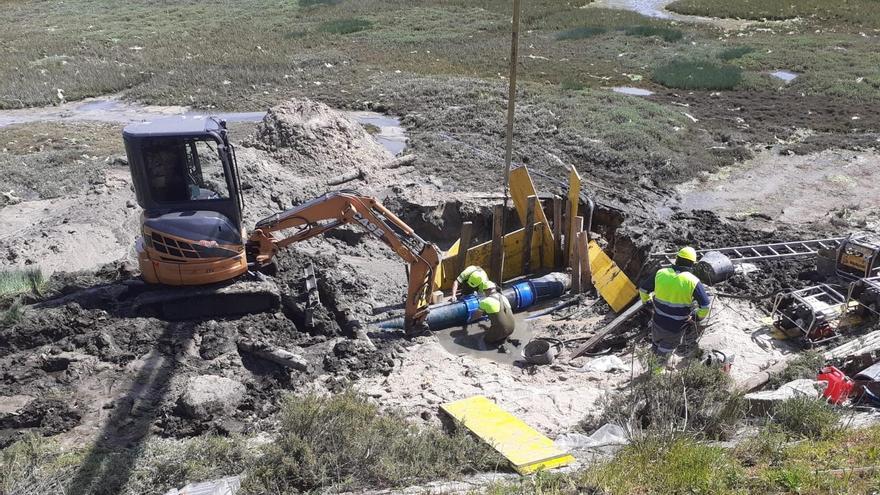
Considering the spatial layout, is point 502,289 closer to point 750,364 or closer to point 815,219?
point 750,364

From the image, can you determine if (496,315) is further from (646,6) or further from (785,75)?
(646,6)

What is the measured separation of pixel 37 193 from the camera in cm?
1498

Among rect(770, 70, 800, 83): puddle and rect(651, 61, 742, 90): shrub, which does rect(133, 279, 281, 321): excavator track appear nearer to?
rect(651, 61, 742, 90): shrub

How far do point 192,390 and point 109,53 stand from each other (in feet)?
86.8

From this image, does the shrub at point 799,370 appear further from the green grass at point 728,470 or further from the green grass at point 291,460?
the green grass at point 291,460

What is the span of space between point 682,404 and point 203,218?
19.4ft

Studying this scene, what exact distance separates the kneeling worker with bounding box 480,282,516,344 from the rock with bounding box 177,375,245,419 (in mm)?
3478

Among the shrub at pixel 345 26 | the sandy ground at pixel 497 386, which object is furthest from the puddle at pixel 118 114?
the shrub at pixel 345 26

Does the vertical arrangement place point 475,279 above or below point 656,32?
above

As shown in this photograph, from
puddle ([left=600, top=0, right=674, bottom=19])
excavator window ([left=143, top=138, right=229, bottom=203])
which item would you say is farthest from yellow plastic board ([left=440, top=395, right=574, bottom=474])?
puddle ([left=600, top=0, right=674, bottom=19])

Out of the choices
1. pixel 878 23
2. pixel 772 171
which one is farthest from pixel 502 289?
pixel 878 23

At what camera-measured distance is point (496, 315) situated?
10.2 m

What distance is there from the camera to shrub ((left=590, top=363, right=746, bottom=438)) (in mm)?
6797

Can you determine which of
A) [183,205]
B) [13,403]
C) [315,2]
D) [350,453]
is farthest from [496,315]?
[315,2]
